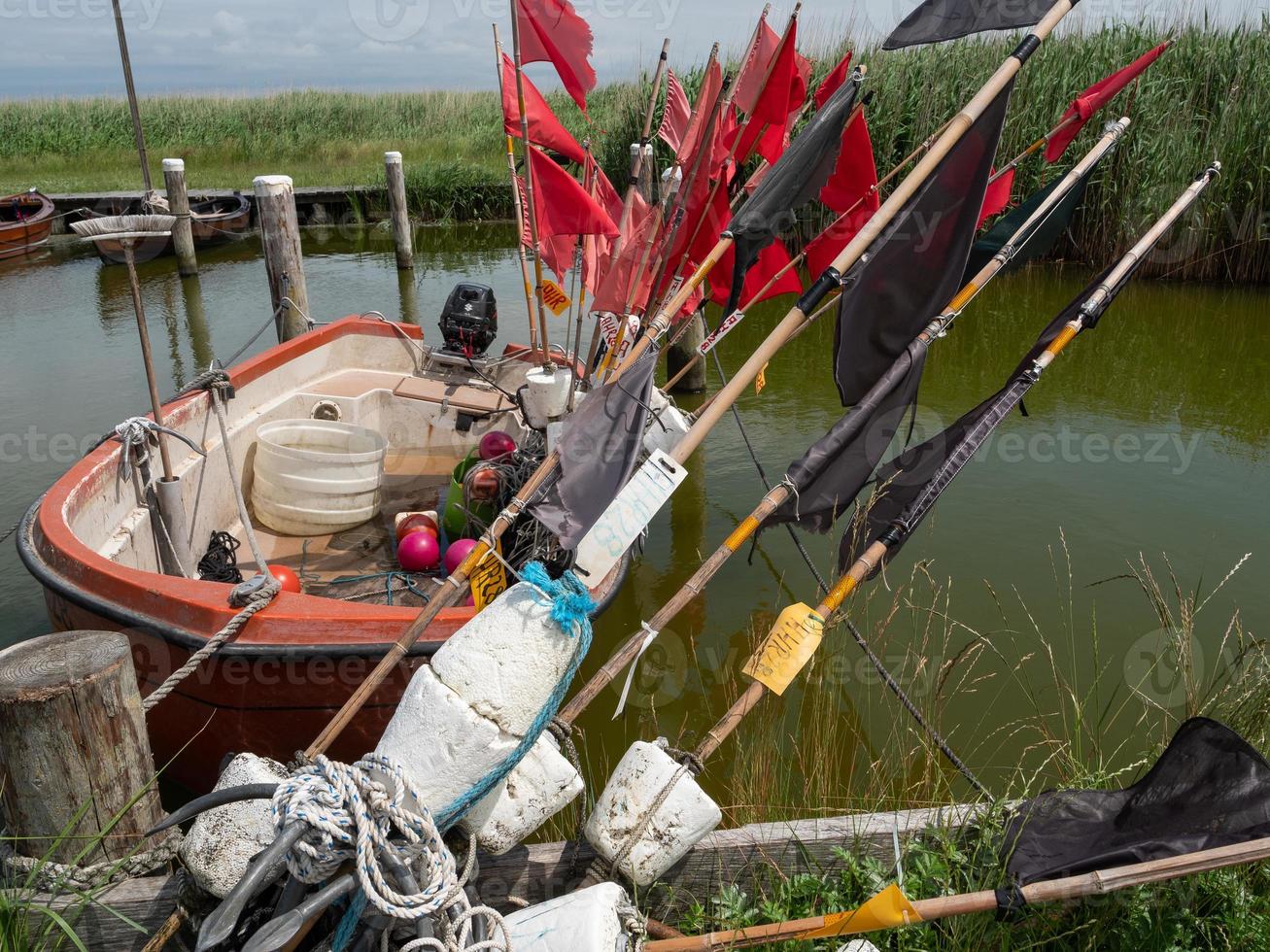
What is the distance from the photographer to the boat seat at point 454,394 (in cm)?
588

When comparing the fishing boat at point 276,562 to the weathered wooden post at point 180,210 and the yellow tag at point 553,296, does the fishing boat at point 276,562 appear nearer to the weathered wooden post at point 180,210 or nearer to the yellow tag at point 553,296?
the yellow tag at point 553,296

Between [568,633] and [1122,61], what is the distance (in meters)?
13.0

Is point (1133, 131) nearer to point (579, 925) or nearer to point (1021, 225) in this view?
point (1021, 225)

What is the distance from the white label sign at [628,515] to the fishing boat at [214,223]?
1395 cm

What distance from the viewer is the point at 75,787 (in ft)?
7.42

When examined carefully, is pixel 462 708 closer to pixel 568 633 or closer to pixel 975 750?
pixel 568 633

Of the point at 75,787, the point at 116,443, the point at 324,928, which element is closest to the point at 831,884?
the point at 324,928

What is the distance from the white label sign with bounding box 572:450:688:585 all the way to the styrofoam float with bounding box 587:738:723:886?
0.53m

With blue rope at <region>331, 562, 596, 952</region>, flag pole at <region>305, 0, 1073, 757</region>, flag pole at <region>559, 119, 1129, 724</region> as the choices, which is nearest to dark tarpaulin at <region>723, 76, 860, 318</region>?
flag pole at <region>559, 119, 1129, 724</region>

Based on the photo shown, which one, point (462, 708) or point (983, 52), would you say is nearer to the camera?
point (462, 708)

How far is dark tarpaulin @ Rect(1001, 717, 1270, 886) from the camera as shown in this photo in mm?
1978

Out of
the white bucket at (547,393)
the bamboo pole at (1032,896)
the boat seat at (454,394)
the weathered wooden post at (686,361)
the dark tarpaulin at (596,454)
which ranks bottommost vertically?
the weathered wooden post at (686,361)

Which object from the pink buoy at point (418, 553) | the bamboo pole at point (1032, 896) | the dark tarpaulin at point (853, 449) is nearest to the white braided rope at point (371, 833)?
the bamboo pole at point (1032, 896)

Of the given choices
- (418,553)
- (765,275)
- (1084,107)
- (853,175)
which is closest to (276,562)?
(418,553)
